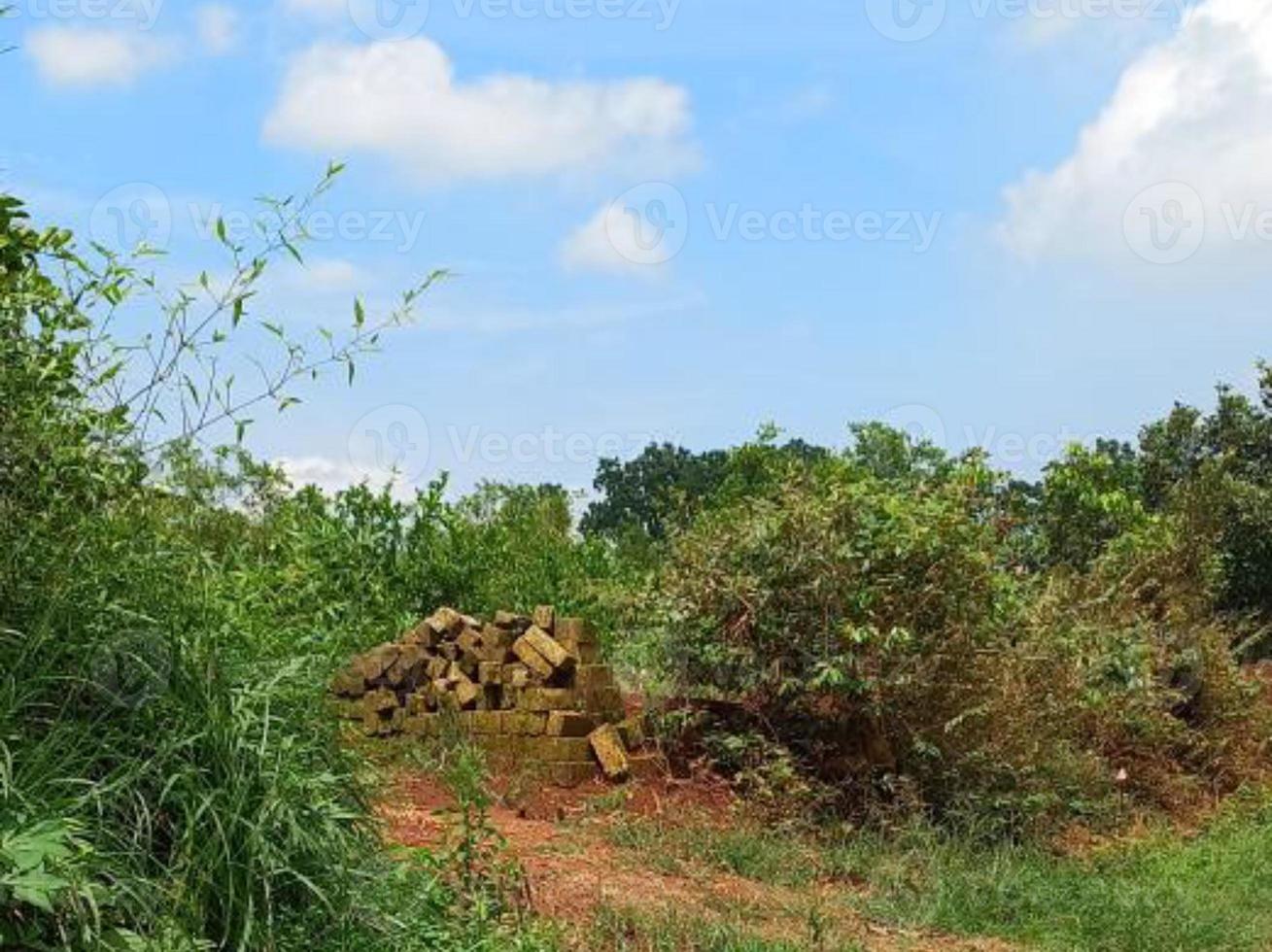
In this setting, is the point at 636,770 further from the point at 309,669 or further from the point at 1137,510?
the point at 1137,510

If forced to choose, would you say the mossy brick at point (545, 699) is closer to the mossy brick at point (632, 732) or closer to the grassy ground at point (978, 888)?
the mossy brick at point (632, 732)

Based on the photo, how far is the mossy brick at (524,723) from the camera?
391 inches

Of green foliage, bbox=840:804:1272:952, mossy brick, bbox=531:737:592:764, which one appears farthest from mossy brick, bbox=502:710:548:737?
green foliage, bbox=840:804:1272:952

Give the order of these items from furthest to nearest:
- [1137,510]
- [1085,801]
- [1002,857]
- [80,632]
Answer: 1. [1137,510]
2. [1085,801]
3. [1002,857]
4. [80,632]

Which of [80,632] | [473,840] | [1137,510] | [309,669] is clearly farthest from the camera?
[1137,510]

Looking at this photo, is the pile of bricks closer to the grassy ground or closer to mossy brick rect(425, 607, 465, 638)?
mossy brick rect(425, 607, 465, 638)

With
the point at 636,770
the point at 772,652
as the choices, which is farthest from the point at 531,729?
the point at 772,652

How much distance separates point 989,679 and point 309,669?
631cm

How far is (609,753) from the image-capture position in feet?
32.2

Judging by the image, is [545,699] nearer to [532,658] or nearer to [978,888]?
[532,658]

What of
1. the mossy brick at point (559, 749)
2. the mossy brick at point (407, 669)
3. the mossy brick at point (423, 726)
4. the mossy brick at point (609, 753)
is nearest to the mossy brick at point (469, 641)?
the mossy brick at point (407, 669)

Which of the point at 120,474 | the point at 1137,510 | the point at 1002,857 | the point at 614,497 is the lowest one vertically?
the point at 1002,857

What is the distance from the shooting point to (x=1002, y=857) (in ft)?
29.6

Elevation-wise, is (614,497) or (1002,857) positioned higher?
(614,497)
